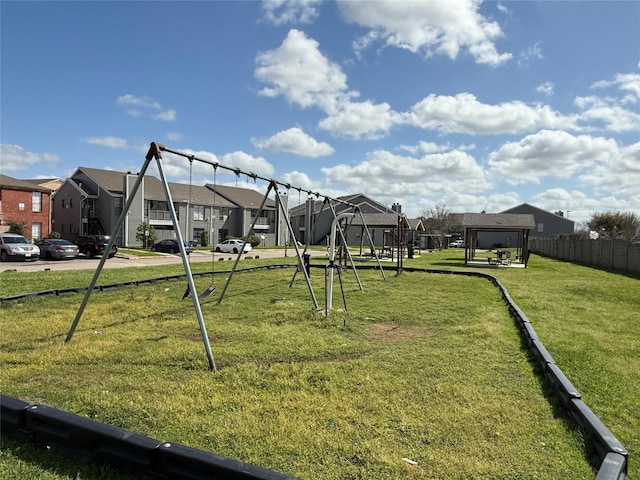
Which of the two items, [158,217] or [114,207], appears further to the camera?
[158,217]

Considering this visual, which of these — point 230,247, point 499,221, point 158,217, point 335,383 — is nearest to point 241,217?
point 158,217

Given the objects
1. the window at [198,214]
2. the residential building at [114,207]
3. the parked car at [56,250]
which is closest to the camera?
the parked car at [56,250]

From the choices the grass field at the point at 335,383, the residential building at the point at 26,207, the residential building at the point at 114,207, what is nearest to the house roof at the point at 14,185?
the residential building at the point at 26,207

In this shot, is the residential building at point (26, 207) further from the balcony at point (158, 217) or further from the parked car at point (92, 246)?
the parked car at point (92, 246)

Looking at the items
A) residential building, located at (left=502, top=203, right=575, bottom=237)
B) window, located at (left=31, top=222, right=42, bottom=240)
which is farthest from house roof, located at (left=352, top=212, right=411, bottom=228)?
residential building, located at (left=502, top=203, right=575, bottom=237)

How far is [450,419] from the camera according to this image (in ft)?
12.2

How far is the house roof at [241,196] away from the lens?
2055 inches

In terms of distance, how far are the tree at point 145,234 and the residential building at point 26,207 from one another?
7463 mm

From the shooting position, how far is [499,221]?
86.7 feet

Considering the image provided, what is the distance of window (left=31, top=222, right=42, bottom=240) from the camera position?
36438mm

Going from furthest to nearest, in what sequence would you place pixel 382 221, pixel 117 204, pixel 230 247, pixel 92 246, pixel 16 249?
pixel 117 204 < pixel 230 247 < pixel 382 221 < pixel 92 246 < pixel 16 249

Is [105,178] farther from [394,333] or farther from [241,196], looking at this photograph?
[394,333]

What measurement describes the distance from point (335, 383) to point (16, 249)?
956 inches

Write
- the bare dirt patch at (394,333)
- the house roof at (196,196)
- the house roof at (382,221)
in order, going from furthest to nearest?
the house roof at (196,196)
the house roof at (382,221)
the bare dirt patch at (394,333)
